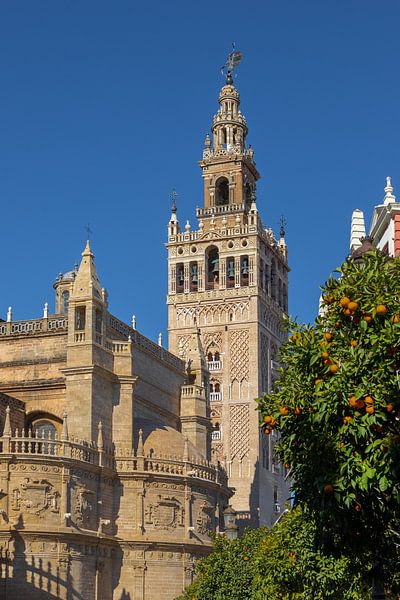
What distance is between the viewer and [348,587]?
84.8 feet

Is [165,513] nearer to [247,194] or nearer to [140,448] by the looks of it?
[140,448]

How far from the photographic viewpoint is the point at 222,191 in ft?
271

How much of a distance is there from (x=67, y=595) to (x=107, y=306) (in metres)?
13.7

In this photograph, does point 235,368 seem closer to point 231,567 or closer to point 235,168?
point 235,168

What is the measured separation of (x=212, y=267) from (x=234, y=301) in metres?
4.09

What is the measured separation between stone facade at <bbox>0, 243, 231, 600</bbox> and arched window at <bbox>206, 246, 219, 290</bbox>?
21.5 metres

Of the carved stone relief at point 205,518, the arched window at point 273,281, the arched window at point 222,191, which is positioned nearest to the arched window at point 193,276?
the arched window at point 222,191

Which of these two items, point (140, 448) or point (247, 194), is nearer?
point (140, 448)

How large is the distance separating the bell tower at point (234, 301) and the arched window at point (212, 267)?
71 mm

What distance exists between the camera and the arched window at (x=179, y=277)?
79.2 m

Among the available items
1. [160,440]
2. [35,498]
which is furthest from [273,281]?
[35,498]

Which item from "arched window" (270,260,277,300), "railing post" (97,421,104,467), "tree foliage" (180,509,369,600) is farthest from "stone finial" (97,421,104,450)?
"arched window" (270,260,277,300)

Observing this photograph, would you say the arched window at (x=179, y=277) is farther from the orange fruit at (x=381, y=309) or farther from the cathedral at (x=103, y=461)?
the orange fruit at (x=381, y=309)

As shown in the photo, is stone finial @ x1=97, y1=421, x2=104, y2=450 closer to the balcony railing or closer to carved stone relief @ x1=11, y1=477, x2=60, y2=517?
carved stone relief @ x1=11, y1=477, x2=60, y2=517
